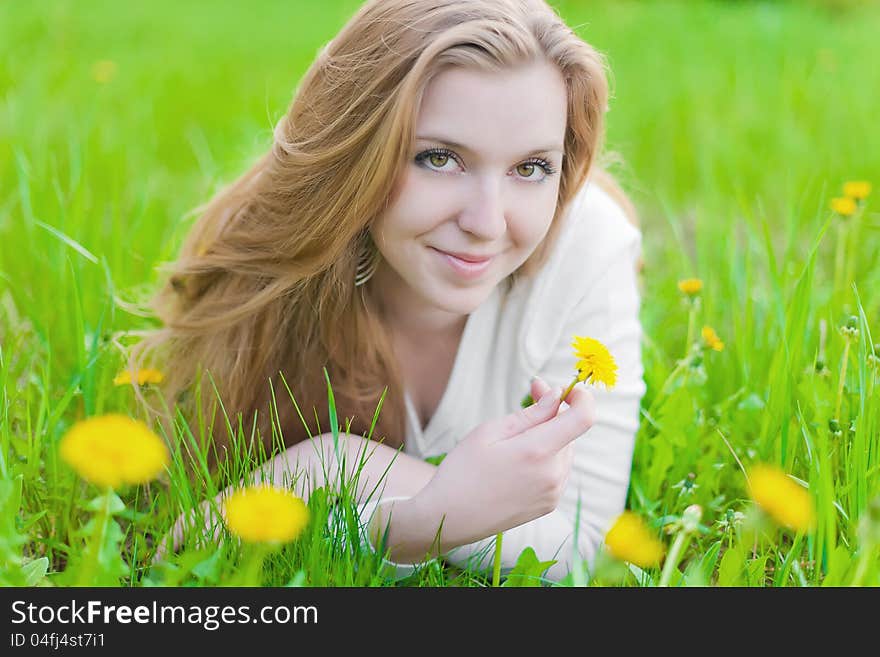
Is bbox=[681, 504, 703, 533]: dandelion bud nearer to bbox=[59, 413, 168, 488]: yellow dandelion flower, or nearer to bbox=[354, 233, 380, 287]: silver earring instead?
bbox=[59, 413, 168, 488]: yellow dandelion flower

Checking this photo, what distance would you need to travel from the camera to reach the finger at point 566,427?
4.49ft

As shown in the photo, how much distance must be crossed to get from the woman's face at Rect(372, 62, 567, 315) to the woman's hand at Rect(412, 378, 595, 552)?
0.23 m

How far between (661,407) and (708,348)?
143 mm

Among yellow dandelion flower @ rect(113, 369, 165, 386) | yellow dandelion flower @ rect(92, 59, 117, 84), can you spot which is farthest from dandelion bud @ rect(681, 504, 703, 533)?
yellow dandelion flower @ rect(92, 59, 117, 84)

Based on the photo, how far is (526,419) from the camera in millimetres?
1445

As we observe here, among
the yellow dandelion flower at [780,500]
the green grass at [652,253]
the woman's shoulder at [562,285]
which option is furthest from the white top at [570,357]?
the yellow dandelion flower at [780,500]

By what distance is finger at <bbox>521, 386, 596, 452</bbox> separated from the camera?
1367mm

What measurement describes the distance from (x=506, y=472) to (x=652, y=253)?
1819 millimetres

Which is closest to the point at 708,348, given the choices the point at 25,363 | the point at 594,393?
the point at 594,393

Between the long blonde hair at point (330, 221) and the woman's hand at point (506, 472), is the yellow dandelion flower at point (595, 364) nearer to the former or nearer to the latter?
the woman's hand at point (506, 472)

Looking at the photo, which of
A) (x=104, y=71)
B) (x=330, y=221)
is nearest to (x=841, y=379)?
(x=330, y=221)

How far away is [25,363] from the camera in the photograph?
1.90 m

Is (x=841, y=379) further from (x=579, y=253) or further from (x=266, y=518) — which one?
(x=266, y=518)

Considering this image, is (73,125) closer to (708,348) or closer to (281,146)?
(281,146)
